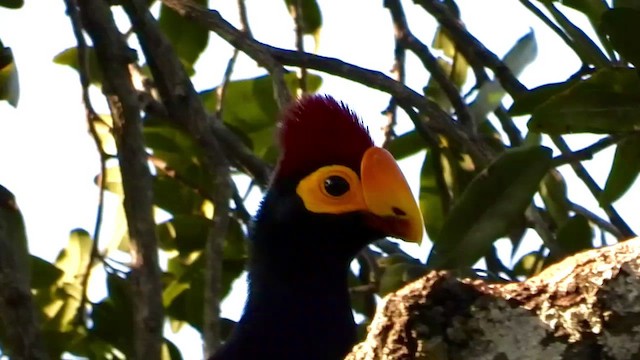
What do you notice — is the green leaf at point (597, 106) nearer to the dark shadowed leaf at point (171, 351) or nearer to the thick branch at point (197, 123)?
the thick branch at point (197, 123)

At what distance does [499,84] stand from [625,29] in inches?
30.4

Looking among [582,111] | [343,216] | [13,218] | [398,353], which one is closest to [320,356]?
[343,216]

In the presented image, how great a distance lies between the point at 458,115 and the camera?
9.37ft

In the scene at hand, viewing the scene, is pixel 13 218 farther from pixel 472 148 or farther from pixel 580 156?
pixel 580 156

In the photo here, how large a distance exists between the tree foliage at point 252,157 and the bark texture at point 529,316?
2.86 ft

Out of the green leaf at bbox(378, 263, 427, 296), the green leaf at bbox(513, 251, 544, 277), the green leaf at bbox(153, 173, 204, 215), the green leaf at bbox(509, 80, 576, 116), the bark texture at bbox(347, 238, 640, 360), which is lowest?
the bark texture at bbox(347, 238, 640, 360)

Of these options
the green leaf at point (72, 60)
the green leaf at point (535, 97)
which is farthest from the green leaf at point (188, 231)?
the green leaf at point (535, 97)

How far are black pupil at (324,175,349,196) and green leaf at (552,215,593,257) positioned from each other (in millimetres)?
484

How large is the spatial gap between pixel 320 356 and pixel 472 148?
67 cm

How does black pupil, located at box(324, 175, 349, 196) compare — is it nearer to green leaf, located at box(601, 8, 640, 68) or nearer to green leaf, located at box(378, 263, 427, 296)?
green leaf, located at box(378, 263, 427, 296)

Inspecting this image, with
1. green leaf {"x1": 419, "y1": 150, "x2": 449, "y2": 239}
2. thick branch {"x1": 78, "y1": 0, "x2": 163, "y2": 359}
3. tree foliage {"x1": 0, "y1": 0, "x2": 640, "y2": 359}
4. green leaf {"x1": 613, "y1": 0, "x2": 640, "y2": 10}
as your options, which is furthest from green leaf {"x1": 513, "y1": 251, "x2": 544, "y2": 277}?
thick branch {"x1": 78, "y1": 0, "x2": 163, "y2": 359}

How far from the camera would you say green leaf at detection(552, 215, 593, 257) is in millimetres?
2730

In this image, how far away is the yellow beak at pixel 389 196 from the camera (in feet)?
9.10

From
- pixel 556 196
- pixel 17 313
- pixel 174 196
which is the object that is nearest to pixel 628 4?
pixel 556 196
